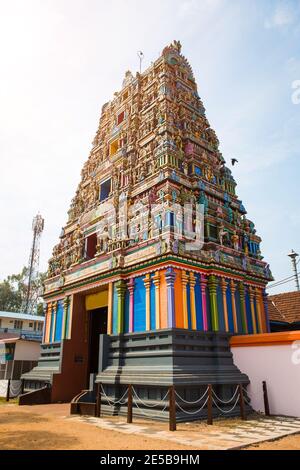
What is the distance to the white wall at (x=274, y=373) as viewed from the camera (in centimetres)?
1189

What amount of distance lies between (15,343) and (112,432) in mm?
16131

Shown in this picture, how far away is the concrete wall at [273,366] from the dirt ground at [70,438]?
104 inches

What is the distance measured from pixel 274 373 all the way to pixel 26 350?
1684 cm

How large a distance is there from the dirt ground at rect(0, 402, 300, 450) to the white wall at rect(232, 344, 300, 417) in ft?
8.60

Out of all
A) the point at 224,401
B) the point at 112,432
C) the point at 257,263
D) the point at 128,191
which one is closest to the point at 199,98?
the point at 128,191

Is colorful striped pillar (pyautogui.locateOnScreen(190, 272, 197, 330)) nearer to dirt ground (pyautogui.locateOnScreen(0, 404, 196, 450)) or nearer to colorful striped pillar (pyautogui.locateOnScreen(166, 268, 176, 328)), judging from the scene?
colorful striped pillar (pyautogui.locateOnScreen(166, 268, 176, 328))

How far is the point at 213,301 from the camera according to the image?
14.0 metres

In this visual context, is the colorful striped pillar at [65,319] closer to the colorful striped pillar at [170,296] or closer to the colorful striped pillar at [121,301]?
the colorful striped pillar at [121,301]

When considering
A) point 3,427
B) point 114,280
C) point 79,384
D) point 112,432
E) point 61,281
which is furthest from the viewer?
point 61,281

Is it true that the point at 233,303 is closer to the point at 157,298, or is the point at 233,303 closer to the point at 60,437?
the point at 157,298

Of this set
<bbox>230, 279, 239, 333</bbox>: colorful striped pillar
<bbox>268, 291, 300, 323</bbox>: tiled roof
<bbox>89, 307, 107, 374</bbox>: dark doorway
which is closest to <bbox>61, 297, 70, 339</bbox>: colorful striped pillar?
<bbox>89, 307, 107, 374</bbox>: dark doorway

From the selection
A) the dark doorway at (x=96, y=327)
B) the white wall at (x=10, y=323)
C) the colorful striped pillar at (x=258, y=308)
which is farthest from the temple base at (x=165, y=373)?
the white wall at (x=10, y=323)

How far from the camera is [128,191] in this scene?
17266mm
